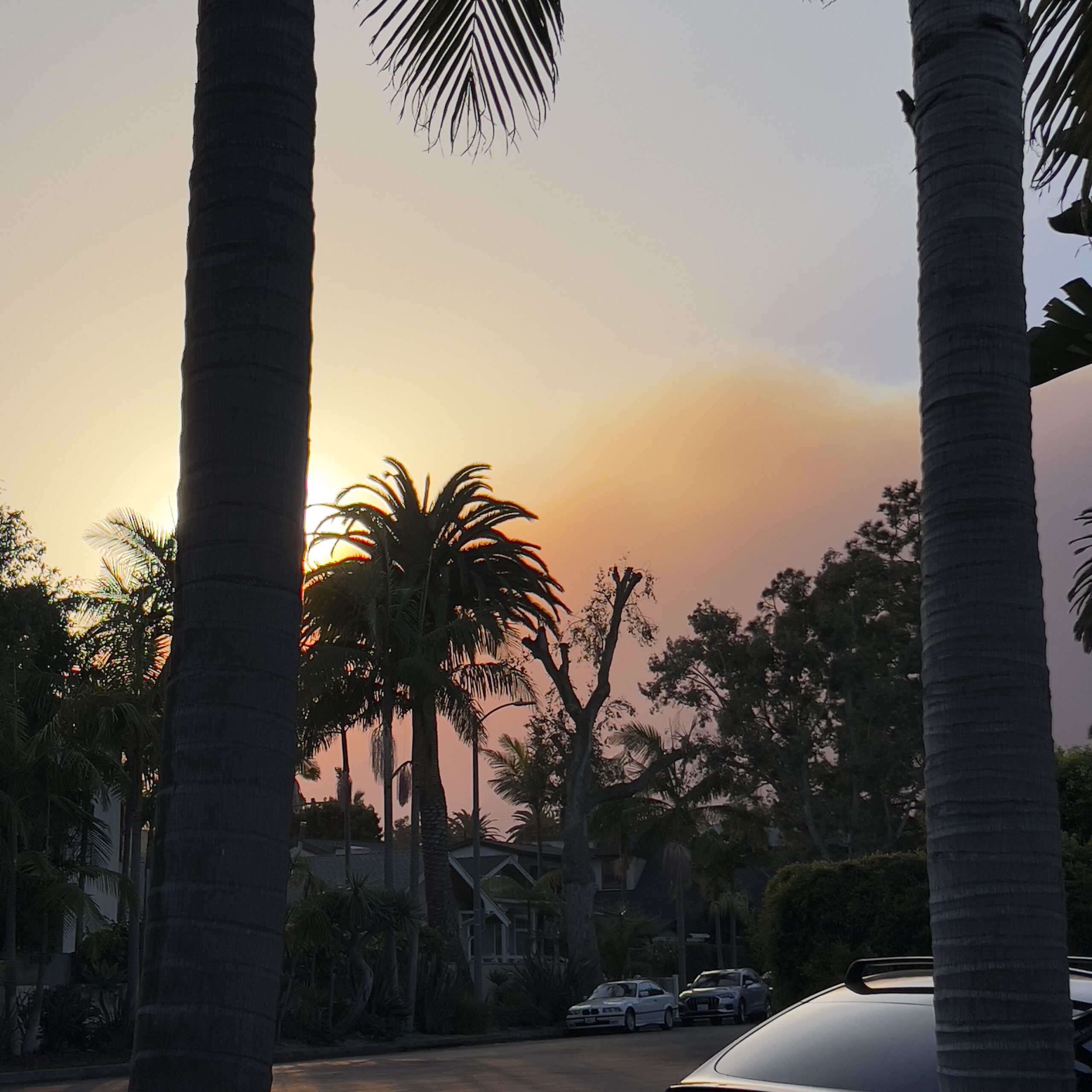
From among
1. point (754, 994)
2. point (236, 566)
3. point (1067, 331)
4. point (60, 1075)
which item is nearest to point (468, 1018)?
point (754, 994)

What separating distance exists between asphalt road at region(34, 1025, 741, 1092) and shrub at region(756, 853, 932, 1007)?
7.32ft

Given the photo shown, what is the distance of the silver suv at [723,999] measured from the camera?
4262cm

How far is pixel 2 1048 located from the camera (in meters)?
23.7

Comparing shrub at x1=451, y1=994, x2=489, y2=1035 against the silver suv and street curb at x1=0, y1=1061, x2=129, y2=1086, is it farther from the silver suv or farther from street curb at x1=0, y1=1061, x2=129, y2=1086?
street curb at x1=0, y1=1061, x2=129, y2=1086

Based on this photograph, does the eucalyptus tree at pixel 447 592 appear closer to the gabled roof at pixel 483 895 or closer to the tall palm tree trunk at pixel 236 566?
the gabled roof at pixel 483 895

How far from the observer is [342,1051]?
29.5 meters

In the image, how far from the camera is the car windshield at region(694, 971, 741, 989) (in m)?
43.7

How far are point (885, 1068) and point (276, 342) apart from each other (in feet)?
9.93

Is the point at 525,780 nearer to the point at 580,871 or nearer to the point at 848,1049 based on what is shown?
the point at 580,871

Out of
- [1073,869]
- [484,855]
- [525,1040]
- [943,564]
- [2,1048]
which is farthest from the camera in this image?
[484,855]

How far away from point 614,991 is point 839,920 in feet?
73.6

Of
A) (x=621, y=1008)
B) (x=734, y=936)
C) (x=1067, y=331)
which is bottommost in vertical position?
(x=621, y=1008)

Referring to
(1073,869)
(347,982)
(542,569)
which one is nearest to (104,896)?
(347,982)

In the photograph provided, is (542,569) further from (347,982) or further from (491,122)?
(491,122)
